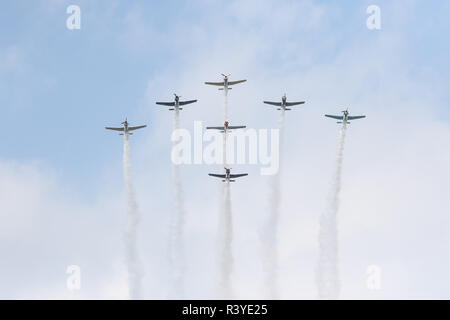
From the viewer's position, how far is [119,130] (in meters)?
188
